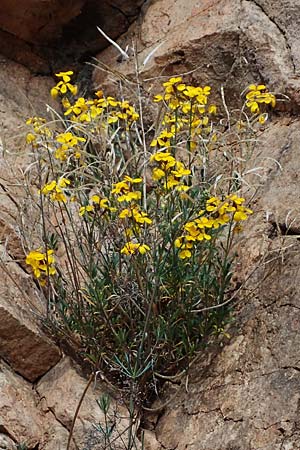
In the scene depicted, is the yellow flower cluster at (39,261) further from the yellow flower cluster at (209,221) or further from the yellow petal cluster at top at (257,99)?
the yellow petal cluster at top at (257,99)

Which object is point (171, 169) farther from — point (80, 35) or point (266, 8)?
point (80, 35)

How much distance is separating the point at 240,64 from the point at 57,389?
1.51 metres

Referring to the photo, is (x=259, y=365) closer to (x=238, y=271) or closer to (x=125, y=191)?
(x=238, y=271)

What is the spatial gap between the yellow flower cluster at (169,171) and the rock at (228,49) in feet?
2.83

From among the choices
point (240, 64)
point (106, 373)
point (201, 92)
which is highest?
point (201, 92)

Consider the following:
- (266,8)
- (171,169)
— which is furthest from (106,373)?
(266,8)

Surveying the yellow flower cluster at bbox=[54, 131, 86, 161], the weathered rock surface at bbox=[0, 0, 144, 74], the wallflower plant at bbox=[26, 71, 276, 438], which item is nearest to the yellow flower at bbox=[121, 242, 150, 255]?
the wallflower plant at bbox=[26, 71, 276, 438]

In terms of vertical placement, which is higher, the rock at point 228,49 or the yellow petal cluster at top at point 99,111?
the yellow petal cluster at top at point 99,111

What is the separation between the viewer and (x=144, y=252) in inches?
119

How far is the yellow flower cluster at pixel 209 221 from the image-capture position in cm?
306

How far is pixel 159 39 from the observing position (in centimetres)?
424

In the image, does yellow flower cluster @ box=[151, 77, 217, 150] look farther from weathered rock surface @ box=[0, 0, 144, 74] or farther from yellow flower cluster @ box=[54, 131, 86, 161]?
weathered rock surface @ box=[0, 0, 144, 74]

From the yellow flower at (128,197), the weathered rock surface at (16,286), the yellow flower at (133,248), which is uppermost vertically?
the yellow flower at (128,197)

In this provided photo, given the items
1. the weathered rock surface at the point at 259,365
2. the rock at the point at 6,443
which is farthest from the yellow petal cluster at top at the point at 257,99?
the rock at the point at 6,443
